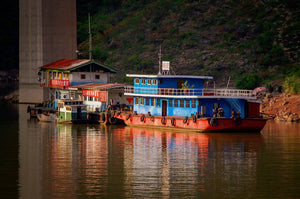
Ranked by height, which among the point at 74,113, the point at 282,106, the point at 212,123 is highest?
the point at 282,106

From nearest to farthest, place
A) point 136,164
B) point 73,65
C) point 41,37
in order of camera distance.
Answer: point 136,164 < point 73,65 < point 41,37

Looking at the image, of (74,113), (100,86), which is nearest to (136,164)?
(74,113)

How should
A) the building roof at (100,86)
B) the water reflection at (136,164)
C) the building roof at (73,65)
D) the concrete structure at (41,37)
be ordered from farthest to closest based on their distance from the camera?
the concrete structure at (41,37) < the building roof at (73,65) < the building roof at (100,86) < the water reflection at (136,164)

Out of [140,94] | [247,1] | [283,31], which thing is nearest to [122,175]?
[140,94]

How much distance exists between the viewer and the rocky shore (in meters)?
66.0

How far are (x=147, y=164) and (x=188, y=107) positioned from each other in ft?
60.4

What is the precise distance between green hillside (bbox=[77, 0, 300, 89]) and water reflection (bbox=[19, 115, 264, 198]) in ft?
106

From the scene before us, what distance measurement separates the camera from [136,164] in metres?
38.6

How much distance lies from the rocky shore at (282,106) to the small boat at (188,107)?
9.18m

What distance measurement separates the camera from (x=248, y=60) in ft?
304

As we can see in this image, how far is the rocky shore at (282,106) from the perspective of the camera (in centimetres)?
6600

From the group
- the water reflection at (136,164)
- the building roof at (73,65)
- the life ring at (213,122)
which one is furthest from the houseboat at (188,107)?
the building roof at (73,65)

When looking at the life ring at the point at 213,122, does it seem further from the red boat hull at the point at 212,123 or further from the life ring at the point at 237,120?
the life ring at the point at 237,120

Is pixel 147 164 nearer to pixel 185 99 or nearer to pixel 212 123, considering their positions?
pixel 212 123
